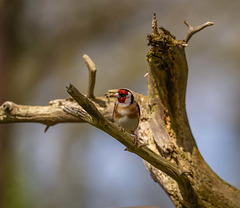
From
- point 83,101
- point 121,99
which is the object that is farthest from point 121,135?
point 121,99

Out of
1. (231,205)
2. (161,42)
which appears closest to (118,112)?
(161,42)

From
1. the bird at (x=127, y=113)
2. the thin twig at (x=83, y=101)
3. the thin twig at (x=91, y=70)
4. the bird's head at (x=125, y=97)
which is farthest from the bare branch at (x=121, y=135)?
the thin twig at (x=91, y=70)

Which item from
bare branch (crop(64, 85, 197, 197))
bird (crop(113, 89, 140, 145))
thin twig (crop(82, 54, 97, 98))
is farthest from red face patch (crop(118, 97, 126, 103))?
bare branch (crop(64, 85, 197, 197))

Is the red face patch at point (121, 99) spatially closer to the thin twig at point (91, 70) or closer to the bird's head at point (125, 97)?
the bird's head at point (125, 97)

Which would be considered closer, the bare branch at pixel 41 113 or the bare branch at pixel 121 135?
the bare branch at pixel 121 135

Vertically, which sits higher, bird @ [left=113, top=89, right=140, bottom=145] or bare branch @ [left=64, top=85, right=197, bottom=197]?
bird @ [left=113, top=89, right=140, bottom=145]

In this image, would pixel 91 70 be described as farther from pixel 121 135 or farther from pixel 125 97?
pixel 121 135

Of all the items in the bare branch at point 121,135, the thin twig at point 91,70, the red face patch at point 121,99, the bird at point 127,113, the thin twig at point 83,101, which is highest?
the thin twig at point 91,70

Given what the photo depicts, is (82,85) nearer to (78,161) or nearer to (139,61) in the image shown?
(139,61)

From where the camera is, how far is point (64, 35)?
22.9ft

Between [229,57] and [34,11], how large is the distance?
3845mm

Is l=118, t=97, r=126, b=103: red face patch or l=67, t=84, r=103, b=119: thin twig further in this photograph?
l=118, t=97, r=126, b=103: red face patch

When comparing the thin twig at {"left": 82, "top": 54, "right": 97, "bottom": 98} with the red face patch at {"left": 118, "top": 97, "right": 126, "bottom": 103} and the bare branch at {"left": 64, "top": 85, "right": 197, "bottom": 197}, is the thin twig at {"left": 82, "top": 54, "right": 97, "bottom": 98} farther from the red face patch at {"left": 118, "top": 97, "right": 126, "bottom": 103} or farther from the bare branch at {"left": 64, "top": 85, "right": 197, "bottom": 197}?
the bare branch at {"left": 64, "top": 85, "right": 197, "bottom": 197}

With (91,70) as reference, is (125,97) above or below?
below
